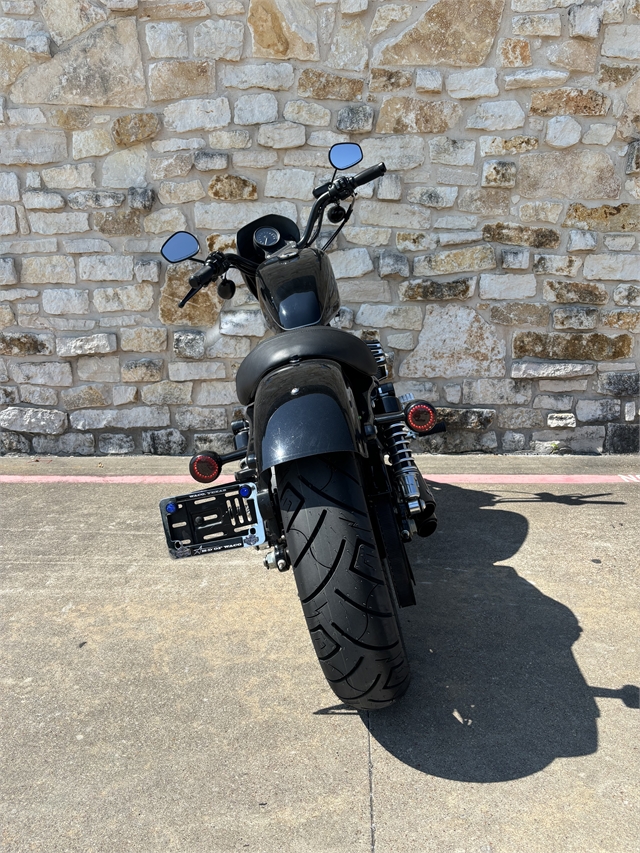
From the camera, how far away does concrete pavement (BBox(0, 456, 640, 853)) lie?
5.91 ft

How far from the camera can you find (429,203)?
467cm

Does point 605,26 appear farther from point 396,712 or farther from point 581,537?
point 396,712

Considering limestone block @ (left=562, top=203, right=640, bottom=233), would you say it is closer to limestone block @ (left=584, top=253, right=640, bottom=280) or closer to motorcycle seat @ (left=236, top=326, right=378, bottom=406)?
limestone block @ (left=584, top=253, right=640, bottom=280)

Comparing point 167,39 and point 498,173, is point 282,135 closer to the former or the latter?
point 167,39

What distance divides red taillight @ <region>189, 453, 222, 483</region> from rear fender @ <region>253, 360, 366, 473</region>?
2.69 feet

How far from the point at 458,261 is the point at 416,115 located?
3.33 feet

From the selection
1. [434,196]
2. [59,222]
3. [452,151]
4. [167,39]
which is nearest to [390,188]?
[434,196]

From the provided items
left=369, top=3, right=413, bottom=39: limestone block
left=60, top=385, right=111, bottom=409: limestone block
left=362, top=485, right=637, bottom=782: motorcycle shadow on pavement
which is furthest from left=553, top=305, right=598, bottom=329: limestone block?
left=60, top=385, right=111, bottom=409: limestone block

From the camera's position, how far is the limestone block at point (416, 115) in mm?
4570

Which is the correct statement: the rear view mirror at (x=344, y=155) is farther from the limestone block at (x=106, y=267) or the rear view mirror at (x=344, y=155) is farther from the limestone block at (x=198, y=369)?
the limestone block at (x=106, y=267)

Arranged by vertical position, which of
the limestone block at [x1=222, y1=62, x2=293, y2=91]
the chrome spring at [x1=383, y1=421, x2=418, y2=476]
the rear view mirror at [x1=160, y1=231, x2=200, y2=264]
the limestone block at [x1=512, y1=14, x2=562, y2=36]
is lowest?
the chrome spring at [x1=383, y1=421, x2=418, y2=476]

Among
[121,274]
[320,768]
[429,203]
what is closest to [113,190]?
[121,274]

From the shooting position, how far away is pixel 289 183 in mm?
4707

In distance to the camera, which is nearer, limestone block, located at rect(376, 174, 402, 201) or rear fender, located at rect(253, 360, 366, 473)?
rear fender, located at rect(253, 360, 366, 473)
